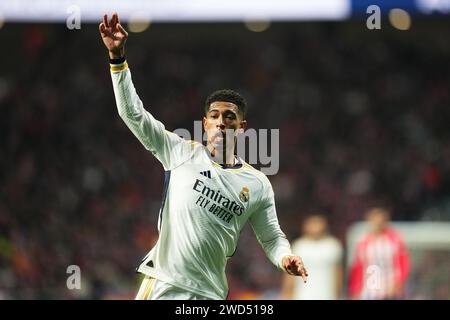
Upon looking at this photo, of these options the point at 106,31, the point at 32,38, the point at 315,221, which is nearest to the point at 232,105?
the point at 106,31

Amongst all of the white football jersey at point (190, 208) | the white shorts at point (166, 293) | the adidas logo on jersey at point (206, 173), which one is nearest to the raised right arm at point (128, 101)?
the white football jersey at point (190, 208)

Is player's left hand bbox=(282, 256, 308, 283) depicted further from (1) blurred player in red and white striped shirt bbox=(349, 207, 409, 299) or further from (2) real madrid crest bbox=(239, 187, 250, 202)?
(1) blurred player in red and white striped shirt bbox=(349, 207, 409, 299)

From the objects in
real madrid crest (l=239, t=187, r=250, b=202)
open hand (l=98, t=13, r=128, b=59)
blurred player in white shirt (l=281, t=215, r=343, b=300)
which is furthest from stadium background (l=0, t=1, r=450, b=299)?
open hand (l=98, t=13, r=128, b=59)

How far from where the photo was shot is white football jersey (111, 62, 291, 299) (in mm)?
4852

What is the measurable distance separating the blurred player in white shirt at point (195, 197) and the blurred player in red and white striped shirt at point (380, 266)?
5.36 m

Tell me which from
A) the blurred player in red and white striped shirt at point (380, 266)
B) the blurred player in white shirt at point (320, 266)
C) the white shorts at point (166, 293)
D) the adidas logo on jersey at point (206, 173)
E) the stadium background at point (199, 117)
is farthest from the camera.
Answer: the stadium background at point (199, 117)

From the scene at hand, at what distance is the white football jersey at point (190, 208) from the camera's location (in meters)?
4.85

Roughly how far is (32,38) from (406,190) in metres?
8.70

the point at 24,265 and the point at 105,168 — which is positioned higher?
the point at 105,168

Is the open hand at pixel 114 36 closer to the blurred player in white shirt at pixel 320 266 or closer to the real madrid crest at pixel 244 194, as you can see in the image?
the real madrid crest at pixel 244 194

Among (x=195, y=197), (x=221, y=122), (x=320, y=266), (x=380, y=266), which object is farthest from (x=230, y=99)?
(x=320, y=266)

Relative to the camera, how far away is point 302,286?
10883 millimetres

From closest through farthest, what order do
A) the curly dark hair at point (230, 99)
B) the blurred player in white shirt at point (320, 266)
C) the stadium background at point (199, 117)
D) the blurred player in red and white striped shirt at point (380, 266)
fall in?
the curly dark hair at point (230, 99) < the blurred player in red and white striped shirt at point (380, 266) < the blurred player in white shirt at point (320, 266) < the stadium background at point (199, 117)
